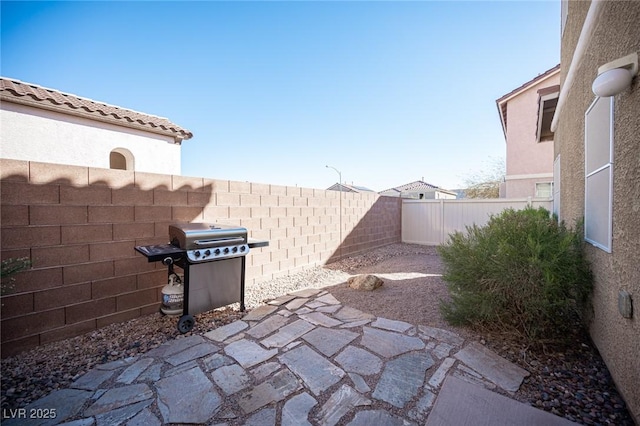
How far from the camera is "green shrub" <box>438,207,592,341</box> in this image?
8.90ft

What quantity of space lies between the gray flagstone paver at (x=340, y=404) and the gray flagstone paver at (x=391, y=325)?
1.27m

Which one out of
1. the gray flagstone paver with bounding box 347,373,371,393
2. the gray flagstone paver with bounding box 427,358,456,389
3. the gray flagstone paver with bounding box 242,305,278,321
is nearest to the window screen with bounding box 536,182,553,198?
the gray flagstone paver with bounding box 427,358,456,389

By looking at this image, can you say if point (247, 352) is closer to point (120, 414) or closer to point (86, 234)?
point (120, 414)

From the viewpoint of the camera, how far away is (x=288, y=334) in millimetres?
3205

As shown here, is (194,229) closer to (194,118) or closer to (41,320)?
(41,320)

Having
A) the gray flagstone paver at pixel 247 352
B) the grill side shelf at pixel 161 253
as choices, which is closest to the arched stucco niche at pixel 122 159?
the grill side shelf at pixel 161 253

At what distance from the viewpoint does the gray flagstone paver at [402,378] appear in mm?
2104

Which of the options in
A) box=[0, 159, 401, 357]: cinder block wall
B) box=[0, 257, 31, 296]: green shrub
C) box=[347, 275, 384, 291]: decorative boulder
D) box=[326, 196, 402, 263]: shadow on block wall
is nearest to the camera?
box=[0, 257, 31, 296]: green shrub

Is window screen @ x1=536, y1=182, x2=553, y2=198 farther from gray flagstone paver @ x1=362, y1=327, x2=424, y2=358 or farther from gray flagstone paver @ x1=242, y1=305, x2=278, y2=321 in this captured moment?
gray flagstone paver @ x1=242, y1=305, x2=278, y2=321

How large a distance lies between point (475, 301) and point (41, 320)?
16.6 feet

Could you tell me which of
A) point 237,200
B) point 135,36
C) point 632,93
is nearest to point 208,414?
point 237,200

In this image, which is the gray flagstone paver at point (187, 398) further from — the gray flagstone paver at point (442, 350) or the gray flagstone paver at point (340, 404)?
the gray flagstone paver at point (442, 350)

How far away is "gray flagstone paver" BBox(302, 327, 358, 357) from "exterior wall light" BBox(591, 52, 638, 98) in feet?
10.6

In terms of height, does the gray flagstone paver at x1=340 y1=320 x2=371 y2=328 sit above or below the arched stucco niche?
below
